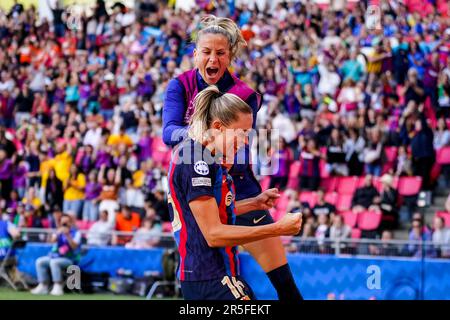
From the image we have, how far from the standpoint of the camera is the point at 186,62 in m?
19.8

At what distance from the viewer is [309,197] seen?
52.0 ft

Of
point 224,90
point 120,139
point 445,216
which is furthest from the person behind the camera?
point 120,139

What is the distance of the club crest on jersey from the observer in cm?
502

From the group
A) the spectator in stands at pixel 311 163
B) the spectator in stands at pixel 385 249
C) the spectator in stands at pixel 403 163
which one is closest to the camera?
the spectator in stands at pixel 385 249

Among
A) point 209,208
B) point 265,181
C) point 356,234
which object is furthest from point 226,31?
point 265,181

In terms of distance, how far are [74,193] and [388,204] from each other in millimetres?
6085

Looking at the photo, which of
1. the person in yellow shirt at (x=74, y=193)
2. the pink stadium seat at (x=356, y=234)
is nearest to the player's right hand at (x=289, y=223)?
the pink stadium seat at (x=356, y=234)

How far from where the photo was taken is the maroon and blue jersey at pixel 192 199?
503cm

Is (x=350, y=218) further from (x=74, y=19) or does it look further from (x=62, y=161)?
(x=74, y=19)

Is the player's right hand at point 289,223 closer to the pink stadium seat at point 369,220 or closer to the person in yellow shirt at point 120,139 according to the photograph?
the pink stadium seat at point 369,220

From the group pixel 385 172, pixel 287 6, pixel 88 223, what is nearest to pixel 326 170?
pixel 385 172

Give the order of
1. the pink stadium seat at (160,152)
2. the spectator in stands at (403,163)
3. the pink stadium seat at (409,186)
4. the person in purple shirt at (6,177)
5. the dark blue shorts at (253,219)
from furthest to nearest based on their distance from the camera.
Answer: the person in purple shirt at (6,177) → the pink stadium seat at (160,152) → the spectator in stands at (403,163) → the pink stadium seat at (409,186) → the dark blue shorts at (253,219)

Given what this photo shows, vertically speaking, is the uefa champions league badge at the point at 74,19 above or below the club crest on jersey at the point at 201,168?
above
